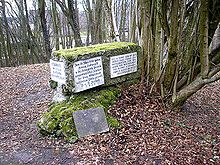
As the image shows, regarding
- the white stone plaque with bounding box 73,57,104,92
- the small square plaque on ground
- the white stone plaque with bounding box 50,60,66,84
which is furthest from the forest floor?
the white stone plaque with bounding box 50,60,66,84

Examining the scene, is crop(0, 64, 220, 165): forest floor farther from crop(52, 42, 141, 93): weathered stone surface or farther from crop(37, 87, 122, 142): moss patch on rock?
crop(52, 42, 141, 93): weathered stone surface

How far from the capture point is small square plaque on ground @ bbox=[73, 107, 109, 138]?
4387 millimetres

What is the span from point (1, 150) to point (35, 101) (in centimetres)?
255

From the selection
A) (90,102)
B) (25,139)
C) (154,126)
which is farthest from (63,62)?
(154,126)

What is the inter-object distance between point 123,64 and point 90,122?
64.7 inches

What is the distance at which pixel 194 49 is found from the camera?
5.34 meters

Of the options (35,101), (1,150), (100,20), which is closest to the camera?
(1,150)

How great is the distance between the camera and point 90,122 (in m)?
4.49

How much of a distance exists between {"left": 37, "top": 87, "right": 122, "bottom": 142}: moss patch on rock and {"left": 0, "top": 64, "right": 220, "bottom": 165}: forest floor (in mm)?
136

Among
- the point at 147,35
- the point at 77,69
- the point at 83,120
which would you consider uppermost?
the point at 147,35

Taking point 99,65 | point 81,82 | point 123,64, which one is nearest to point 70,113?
point 81,82

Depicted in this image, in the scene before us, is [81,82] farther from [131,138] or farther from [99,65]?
[131,138]

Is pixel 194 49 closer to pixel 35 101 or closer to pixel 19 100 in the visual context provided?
pixel 35 101

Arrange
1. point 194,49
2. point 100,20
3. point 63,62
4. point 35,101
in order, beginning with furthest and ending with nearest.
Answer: point 100,20
point 35,101
point 194,49
point 63,62
